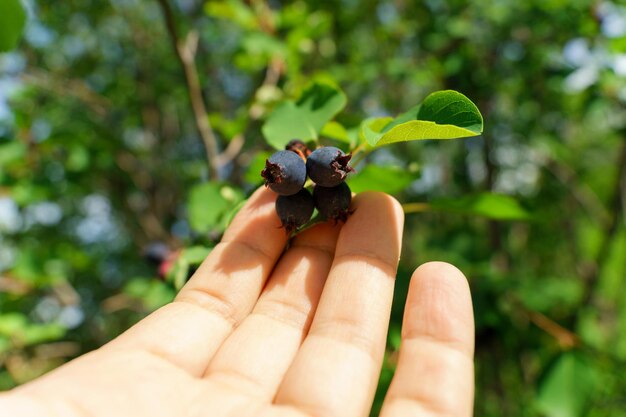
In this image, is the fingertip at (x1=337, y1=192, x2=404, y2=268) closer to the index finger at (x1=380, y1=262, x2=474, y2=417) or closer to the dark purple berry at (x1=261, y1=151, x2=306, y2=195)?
the index finger at (x1=380, y1=262, x2=474, y2=417)

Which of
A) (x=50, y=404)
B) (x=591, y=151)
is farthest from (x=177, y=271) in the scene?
(x=591, y=151)

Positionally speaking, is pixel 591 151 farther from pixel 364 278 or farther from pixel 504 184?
pixel 364 278

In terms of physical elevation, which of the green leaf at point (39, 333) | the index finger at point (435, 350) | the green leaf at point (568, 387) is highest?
the index finger at point (435, 350)

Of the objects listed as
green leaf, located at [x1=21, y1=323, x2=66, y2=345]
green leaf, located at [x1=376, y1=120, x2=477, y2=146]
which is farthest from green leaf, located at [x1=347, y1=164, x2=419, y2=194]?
green leaf, located at [x1=21, y1=323, x2=66, y2=345]

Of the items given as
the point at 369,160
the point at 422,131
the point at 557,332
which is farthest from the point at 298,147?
the point at 369,160

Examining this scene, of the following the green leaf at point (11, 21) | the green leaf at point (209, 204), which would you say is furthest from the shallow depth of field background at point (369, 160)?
the green leaf at point (11, 21)

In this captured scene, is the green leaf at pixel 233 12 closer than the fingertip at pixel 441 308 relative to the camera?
No

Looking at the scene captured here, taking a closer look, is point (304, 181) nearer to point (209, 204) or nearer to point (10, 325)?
point (209, 204)

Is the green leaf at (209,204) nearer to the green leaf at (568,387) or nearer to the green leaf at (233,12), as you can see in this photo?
the green leaf at (233,12)
